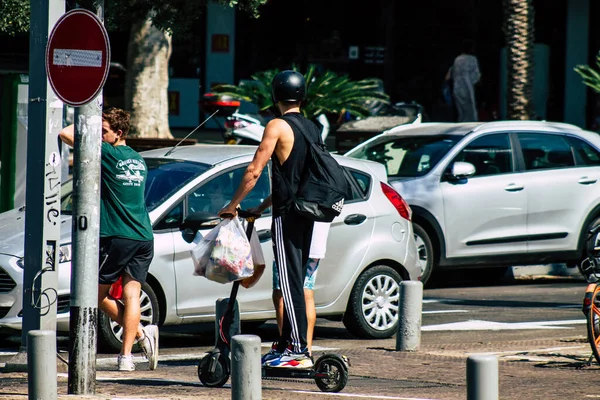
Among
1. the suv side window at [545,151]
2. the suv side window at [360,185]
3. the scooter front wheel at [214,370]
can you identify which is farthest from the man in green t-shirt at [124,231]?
the suv side window at [545,151]

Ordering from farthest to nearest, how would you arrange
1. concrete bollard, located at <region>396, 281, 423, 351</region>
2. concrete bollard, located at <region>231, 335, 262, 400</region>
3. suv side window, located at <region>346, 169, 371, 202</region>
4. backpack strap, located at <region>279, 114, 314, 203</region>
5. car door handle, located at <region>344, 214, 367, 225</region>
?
suv side window, located at <region>346, 169, 371, 202</region> < car door handle, located at <region>344, 214, 367, 225</region> < concrete bollard, located at <region>396, 281, 423, 351</region> < backpack strap, located at <region>279, 114, 314, 203</region> < concrete bollard, located at <region>231, 335, 262, 400</region>

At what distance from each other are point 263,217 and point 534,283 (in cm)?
587

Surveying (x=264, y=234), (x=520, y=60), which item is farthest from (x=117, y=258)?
(x=520, y=60)

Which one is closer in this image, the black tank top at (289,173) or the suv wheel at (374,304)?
the black tank top at (289,173)

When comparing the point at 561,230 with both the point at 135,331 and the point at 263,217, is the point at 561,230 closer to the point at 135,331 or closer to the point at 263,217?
the point at 263,217

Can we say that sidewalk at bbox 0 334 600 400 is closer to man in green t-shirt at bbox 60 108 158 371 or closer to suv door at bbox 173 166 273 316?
man in green t-shirt at bbox 60 108 158 371

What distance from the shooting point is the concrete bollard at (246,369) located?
19.5 feet

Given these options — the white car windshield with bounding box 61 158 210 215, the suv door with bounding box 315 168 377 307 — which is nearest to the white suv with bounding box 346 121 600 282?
the suv door with bounding box 315 168 377 307

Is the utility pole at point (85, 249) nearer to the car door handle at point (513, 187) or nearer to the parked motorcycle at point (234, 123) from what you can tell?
the car door handle at point (513, 187)

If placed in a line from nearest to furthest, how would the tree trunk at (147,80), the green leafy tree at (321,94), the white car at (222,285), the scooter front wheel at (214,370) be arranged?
the scooter front wheel at (214,370) < the white car at (222,285) < the green leafy tree at (321,94) < the tree trunk at (147,80)

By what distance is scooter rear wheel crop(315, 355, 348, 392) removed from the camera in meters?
7.09

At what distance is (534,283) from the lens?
14859 millimetres

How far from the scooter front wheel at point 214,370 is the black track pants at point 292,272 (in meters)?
0.38

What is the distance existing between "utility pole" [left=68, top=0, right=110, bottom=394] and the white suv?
6484 millimetres
